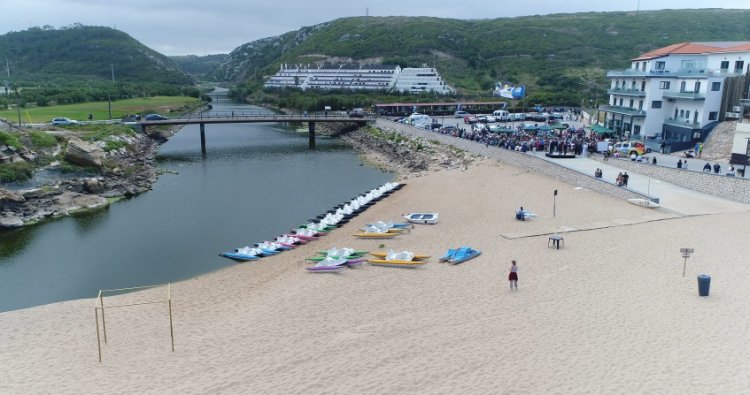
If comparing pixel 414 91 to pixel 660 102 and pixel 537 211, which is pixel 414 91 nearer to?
pixel 660 102

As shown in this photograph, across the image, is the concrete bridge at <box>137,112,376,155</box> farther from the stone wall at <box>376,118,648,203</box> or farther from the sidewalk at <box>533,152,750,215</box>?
the sidewalk at <box>533,152,750,215</box>

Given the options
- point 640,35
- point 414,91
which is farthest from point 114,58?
point 640,35

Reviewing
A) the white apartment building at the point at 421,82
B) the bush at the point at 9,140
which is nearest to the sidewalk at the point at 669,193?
the bush at the point at 9,140

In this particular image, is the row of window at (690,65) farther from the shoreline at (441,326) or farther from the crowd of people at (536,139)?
the shoreline at (441,326)

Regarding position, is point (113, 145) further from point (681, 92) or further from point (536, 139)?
point (681, 92)

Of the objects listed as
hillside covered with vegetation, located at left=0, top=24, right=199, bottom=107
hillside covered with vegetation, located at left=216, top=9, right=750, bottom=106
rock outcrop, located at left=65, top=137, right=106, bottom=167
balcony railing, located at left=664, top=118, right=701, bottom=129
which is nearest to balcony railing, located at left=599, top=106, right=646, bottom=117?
balcony railing, located at left=664, top=118, right=701, bottom=129

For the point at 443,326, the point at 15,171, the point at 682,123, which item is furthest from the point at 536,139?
the point at 15,171
